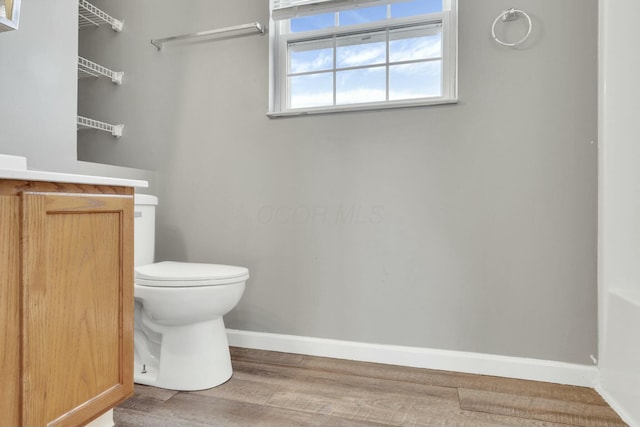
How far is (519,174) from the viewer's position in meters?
1.62

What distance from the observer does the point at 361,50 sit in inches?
73.8

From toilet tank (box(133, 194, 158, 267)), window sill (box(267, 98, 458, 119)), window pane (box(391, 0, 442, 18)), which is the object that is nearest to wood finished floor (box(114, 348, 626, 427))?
toilet tank (box(133, 194, 158, 267))

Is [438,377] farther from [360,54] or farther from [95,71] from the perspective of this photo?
[95,71]

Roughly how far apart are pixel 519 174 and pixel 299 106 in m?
1.10

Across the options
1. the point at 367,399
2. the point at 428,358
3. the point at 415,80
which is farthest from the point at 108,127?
the point at 428,358

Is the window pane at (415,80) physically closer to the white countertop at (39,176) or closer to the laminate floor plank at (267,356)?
the white countertop at (39,176)

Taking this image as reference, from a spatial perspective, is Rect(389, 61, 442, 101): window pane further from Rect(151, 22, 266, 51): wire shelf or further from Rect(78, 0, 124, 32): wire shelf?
Rect(78, 0, 124, 32): wire shelf

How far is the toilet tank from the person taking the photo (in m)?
1.70

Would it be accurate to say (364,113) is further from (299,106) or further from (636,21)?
(636,21)

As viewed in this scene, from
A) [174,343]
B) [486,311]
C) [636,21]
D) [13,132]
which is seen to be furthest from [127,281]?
[636,21]

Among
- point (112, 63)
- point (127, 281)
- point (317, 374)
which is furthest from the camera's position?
point (112, 63)

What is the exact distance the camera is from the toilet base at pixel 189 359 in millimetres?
1507

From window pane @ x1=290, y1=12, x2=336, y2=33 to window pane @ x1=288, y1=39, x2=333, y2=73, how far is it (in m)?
0.07

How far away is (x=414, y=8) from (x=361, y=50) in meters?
0.30
